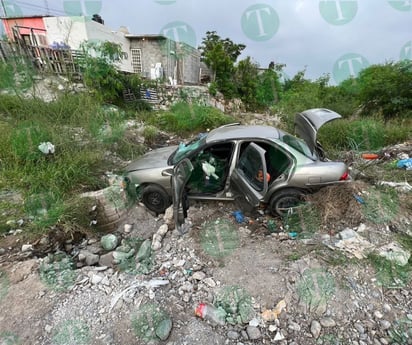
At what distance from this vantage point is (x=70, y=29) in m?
11.3

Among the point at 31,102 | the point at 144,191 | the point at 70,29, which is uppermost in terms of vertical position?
the point at 70,29

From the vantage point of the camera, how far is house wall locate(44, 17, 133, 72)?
37.4 ft

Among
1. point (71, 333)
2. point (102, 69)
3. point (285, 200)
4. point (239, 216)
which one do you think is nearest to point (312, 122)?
point (285, 200)

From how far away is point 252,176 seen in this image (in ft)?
8.37

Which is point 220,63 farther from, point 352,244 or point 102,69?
point 352,244

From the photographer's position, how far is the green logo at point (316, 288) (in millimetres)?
1778

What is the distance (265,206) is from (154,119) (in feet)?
17.2

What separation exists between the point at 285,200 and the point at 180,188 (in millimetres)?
1541

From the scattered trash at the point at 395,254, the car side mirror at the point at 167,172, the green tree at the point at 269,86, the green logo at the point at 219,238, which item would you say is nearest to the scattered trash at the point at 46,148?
the car side mirror at the point at 167,172

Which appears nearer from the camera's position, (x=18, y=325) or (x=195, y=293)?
(x=18, y=325)

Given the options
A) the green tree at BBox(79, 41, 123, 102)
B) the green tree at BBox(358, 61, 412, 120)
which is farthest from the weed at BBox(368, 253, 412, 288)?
the green tree at BBox(79, 41, 123, 102)

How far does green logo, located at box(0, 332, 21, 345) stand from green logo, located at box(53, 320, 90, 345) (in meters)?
0.27

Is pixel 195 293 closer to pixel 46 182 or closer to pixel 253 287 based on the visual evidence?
pixel 253 287

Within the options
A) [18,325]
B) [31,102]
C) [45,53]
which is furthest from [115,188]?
[45,53]
